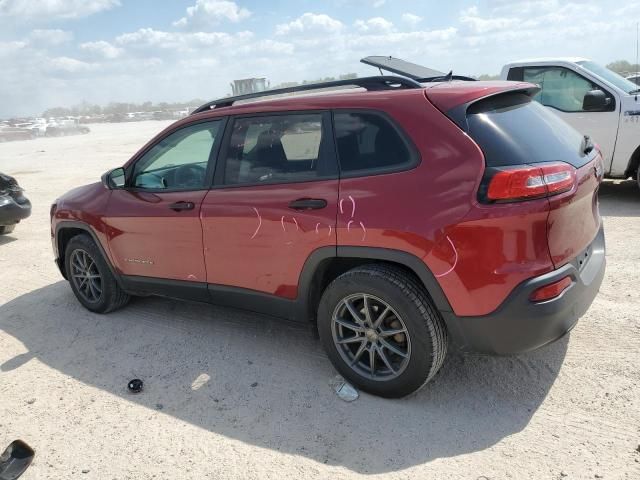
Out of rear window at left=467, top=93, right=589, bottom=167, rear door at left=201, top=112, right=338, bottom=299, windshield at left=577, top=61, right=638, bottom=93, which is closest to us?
rear window at left=467, top=93, right=589, bottom=167

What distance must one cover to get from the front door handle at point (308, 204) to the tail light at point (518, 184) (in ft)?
3.09

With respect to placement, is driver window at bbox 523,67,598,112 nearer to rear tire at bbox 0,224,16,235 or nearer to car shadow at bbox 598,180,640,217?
car shadow at bbox 598,180,640,217

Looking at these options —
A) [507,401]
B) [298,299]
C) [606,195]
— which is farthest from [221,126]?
[606,195]

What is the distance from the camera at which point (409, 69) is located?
398 centimetres

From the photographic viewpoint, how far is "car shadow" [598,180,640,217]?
674 cm

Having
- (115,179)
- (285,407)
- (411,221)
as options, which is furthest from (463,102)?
(115,179)

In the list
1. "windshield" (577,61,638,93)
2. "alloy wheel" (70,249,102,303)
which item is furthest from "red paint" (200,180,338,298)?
"windshield" (577,61,638,93)

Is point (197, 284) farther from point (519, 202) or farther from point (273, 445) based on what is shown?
point (519, 202)

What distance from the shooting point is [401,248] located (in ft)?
9.16

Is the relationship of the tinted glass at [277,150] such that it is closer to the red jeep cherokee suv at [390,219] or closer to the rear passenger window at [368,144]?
the red jeep cherokee suv at [390,219]

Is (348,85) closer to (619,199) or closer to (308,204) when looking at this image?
(308,204)

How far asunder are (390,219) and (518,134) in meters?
0.80

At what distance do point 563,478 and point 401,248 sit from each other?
→ 1.32m

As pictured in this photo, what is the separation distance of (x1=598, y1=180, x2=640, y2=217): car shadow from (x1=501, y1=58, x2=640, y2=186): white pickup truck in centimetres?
34
